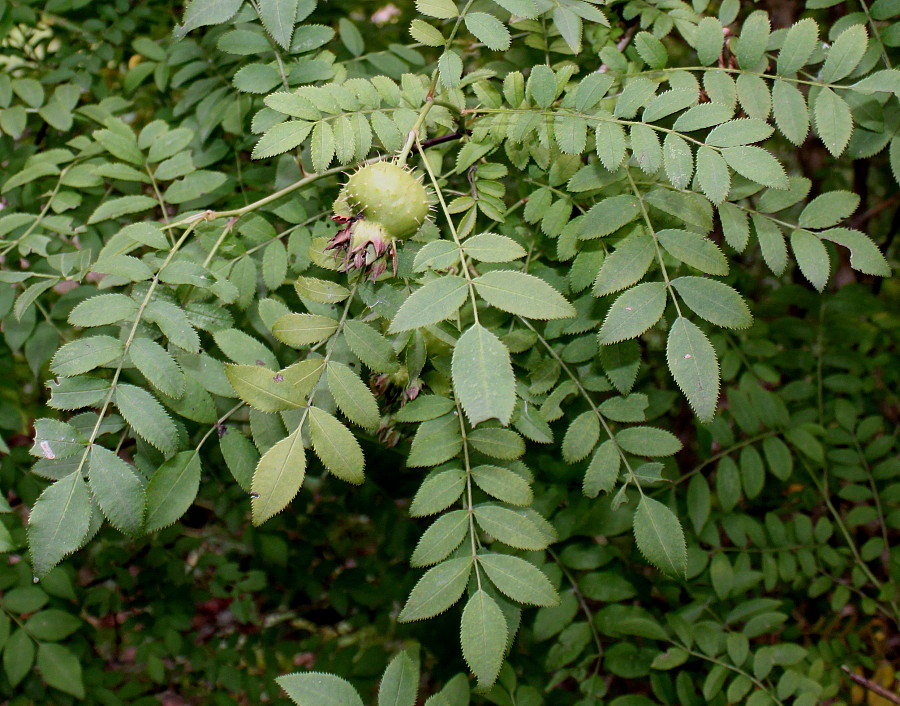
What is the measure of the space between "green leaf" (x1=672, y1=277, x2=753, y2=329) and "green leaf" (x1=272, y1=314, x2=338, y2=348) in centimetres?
65

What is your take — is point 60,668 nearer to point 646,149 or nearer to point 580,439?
point 580,439

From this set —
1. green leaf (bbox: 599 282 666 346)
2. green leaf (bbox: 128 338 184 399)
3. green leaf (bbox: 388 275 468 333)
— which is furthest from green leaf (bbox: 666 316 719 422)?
green leaf (bbox: 128 338 184 399)

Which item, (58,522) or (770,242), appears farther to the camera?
(770,242)

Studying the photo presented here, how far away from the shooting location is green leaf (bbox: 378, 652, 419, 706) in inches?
46.4

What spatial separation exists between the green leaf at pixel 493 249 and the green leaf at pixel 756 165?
458 mm

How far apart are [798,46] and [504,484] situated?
1.10m

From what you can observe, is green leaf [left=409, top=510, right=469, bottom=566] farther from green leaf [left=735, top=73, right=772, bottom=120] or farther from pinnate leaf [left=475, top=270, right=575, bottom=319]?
green leaf [left=735, top=73, right=772, bottom=120]

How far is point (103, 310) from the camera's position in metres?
1.29

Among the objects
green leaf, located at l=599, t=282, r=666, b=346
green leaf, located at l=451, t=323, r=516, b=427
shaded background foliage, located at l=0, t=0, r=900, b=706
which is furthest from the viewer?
shaded background foliage, located at l=0, t=0, r=900, b=706

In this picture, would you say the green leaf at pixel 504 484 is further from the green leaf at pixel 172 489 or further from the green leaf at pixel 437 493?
the green leaf at pixel 172 489

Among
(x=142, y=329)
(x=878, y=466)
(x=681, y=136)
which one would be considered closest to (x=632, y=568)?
(x=878, y=466)

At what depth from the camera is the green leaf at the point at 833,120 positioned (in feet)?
4.56

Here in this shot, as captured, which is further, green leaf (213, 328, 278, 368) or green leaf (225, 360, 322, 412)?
green leaf (213, 328, 278, 368)

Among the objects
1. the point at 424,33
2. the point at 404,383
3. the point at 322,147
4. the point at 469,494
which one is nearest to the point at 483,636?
the point at 469,494
